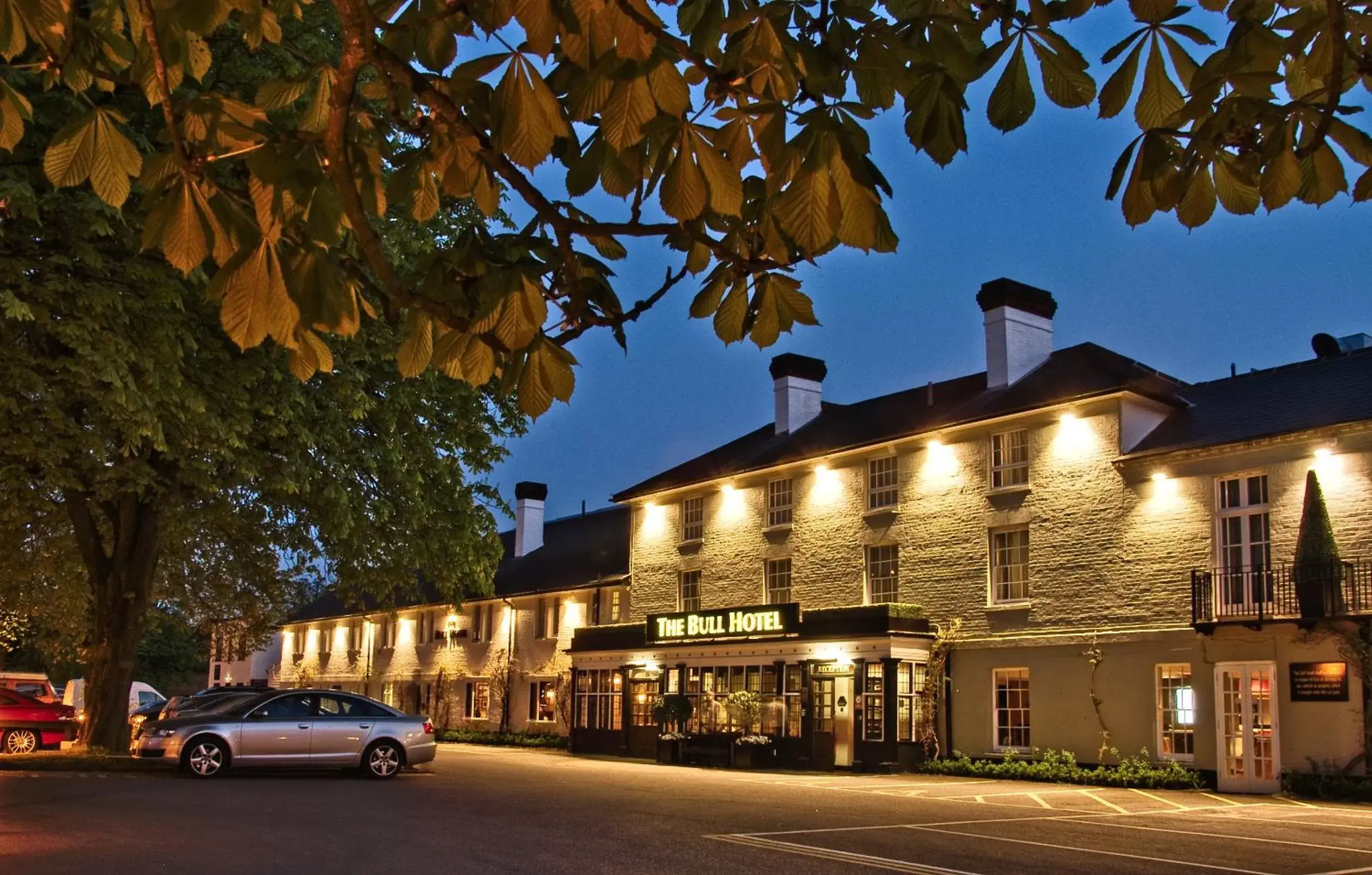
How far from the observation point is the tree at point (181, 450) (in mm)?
15688

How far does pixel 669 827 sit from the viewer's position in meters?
14.7

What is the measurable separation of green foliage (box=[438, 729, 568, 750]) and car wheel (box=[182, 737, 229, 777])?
75.5 feet

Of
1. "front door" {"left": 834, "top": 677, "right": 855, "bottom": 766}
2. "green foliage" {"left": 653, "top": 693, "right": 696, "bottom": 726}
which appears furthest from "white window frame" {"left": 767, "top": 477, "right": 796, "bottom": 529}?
"front door" {"left": 834, "top": 677, "right": 855, "bottom": 766}

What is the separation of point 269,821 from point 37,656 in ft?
202

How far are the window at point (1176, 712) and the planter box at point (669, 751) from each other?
12679 mm

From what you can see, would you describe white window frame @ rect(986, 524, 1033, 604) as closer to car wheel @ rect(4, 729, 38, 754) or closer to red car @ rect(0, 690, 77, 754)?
red car @ rect(0, 690, 77, 754)

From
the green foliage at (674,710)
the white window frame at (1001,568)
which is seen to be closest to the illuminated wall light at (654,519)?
the green foliage at (674,710)

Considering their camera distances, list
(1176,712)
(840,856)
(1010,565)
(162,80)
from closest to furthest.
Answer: (162,80) < (840,856) < (1176,712) < (1010,565)

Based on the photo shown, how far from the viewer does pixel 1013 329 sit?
3294 centimetres

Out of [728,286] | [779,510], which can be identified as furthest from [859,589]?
[728,286]

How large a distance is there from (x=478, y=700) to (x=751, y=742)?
21.4m

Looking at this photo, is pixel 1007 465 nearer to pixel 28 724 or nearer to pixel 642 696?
pixel 642 696

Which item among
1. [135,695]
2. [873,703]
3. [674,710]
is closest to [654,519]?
[674,710]

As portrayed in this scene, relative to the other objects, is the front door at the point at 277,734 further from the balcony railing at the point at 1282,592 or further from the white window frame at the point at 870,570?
the balcony railing at the point at 1282,592
